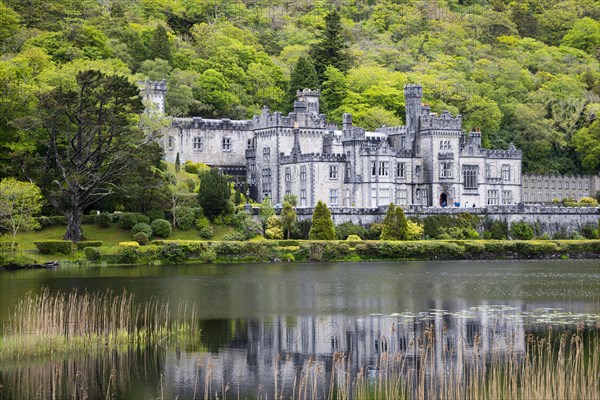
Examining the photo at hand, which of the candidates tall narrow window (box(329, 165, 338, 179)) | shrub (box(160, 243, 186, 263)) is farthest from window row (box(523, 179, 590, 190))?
shrub (box(160, 243, 186, 263))

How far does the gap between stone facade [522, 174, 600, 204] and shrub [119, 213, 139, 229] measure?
45.0 metres

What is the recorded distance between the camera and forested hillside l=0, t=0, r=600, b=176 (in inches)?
4262

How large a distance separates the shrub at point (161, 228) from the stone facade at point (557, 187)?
142 feet

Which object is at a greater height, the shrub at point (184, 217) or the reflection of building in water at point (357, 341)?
the shrub at point (184, 217)

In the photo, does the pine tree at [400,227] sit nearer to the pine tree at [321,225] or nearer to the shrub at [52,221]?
the pine tree at [321,225]

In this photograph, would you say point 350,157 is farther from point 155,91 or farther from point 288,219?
point 155,91

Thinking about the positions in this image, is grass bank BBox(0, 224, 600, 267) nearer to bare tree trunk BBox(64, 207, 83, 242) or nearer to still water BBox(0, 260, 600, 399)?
bare tree trunk BBox(64, 207, 83, 242)

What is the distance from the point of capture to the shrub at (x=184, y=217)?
3310 inches

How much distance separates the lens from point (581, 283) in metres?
59.8

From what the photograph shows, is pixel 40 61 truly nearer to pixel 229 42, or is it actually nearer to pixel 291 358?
pixel 229 42

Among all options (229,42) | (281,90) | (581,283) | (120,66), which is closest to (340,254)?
(581,283)

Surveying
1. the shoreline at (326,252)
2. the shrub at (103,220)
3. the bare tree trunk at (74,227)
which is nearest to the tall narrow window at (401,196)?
the shoreline at (326,252)

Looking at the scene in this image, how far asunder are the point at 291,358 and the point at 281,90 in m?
88.1

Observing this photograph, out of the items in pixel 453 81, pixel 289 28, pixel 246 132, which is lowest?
pixel 246 132
